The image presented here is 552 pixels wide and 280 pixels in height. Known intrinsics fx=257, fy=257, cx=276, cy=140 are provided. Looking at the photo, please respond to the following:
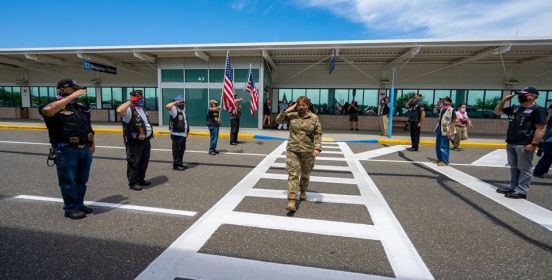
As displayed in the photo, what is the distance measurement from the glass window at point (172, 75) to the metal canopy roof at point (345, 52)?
91 centimetres

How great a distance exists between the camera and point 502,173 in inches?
266

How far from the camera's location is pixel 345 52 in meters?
14.9

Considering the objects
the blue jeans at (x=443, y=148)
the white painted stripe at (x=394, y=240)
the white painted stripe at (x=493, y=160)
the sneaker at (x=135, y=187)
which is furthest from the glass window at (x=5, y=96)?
the white painted stripe at (x=493, y=160)

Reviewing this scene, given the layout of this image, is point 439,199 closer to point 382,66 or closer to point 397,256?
point 397,256

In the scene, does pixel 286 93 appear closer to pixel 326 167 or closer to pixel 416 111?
pixel 416 111

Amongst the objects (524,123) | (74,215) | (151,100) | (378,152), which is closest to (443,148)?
(378,152)

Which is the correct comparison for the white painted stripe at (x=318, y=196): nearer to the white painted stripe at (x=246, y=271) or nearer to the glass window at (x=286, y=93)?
the white painted stripe at (x=246, y=271)

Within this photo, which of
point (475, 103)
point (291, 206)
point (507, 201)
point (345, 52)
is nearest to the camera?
point (291, 206)

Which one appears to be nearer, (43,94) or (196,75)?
(196,75)

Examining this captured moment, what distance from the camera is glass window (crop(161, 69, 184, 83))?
53.6 feet

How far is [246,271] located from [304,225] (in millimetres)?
1230

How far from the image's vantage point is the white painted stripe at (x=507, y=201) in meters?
3.88

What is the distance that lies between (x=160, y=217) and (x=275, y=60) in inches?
599

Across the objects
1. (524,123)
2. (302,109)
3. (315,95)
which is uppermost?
(315,95)
